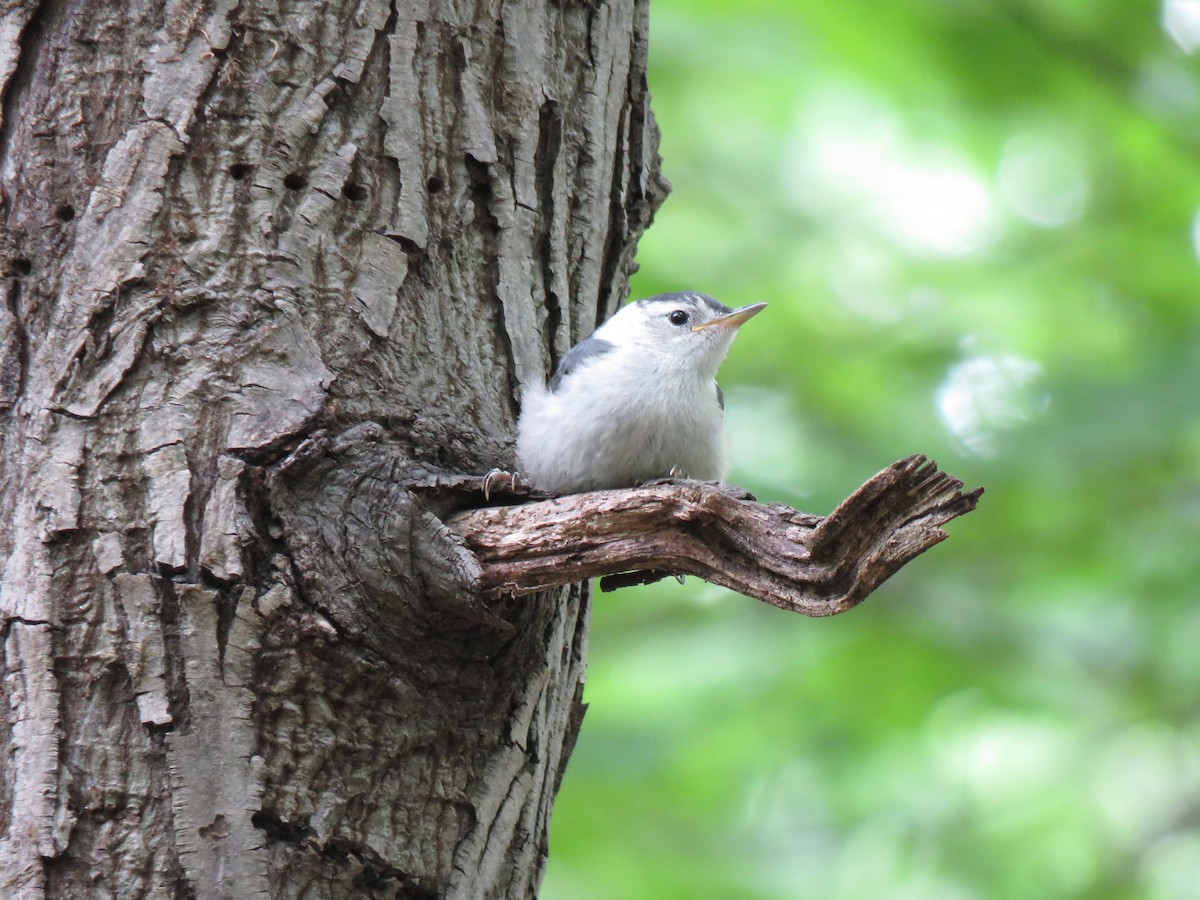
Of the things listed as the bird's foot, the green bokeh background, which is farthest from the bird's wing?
the green bokeh background

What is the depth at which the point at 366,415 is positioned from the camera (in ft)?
7.56

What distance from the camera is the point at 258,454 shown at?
2.18 meters

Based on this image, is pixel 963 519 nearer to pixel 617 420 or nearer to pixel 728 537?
pixel 617 420

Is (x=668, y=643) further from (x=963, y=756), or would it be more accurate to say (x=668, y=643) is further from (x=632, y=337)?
(x=632, y=337)

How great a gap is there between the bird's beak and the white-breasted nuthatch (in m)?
0.23

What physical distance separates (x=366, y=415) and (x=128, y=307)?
1.57ft

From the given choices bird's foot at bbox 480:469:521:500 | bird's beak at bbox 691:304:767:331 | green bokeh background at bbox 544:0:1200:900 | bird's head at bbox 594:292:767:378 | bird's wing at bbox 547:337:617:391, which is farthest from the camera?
green bokeh background at bbox 544:0:1200:900

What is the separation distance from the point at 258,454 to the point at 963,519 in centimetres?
374

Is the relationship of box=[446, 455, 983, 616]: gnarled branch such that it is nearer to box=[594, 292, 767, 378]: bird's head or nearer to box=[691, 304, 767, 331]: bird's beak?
box=[594, 292, 767, 378]: bird's head

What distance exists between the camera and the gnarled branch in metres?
1.68

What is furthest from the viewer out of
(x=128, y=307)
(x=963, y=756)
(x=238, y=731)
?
(x=963, y=756)

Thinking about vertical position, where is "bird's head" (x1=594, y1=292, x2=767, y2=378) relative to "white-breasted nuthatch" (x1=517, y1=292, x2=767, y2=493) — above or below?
above

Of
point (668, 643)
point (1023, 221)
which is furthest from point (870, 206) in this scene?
point (668, 643)

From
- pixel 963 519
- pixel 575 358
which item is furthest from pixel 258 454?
pixel 963 519
